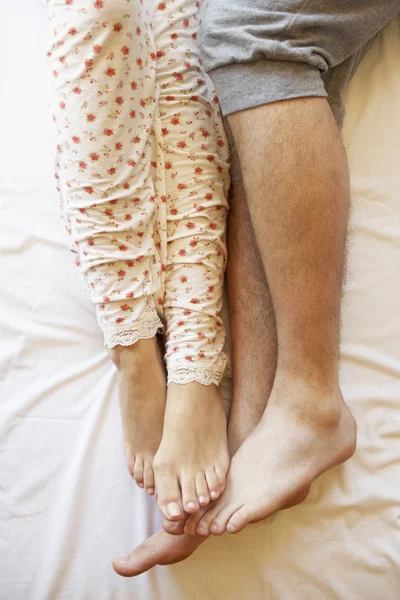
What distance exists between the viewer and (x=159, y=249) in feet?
3.18

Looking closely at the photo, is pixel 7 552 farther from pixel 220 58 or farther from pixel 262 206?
pixel 220 58

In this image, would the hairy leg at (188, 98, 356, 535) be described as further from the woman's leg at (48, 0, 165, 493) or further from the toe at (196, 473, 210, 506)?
the woman's leg at (48, 0, 165, 493)

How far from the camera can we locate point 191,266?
96cm

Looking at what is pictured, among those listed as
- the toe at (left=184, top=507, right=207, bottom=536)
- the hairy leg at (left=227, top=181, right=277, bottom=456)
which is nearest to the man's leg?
the hairy leg at (left=227, top=181, right=277, bottom=456)

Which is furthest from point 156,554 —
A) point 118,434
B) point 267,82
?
point 267,82

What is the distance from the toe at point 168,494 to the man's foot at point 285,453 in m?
0.03

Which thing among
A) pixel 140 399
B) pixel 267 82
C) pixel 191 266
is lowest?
pixel 140 399

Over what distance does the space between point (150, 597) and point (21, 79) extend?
0.95 metres

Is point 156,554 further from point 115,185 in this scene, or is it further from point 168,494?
point 115,185

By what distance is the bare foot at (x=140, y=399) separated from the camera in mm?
922

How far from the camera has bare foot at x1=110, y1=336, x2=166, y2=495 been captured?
0.92 meters

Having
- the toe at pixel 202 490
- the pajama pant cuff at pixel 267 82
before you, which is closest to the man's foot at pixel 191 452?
the toe at pixel 202 490

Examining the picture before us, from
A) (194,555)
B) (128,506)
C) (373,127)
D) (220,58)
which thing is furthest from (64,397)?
(373,127)

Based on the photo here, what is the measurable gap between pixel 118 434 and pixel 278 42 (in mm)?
625
